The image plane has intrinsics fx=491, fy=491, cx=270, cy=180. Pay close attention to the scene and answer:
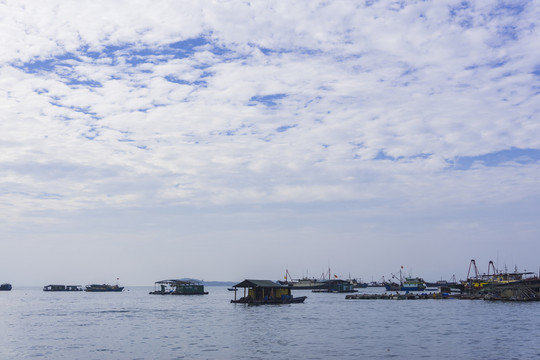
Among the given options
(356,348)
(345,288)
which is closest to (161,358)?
(356,348)

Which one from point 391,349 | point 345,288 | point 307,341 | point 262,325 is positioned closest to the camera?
point 391,349

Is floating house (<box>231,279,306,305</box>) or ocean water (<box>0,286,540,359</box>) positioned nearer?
ocean water (<box>0,286,540,359</box>)

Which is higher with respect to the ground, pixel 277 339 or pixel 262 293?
pixel 262 293

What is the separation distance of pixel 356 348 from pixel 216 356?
1156cm

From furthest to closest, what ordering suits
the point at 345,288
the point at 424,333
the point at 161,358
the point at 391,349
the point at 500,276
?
the point at 345,288 → the point at 500,276 → the point at 424,333 → the point at 391,349 → the point at 161,358

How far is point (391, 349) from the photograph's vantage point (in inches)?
1554

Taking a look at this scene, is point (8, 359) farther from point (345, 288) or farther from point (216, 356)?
point (345, 288)

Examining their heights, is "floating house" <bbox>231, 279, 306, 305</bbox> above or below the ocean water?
above

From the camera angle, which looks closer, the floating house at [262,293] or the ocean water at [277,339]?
the ocean water at [277,339]

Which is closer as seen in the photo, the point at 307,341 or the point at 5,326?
the point at 307,341

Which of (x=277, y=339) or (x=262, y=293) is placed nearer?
(x=277, y=339)

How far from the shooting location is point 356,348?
40.2m

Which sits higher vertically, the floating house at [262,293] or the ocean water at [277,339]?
the floating house at [262,293]

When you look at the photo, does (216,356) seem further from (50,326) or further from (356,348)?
(50,326)
